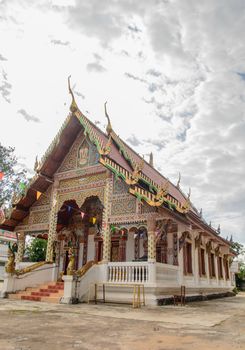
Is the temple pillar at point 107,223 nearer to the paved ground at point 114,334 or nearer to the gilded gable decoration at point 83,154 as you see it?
the gilded gable decoration at point 83,154

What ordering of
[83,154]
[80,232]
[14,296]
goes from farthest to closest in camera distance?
[80,232]
[83,154]
[14,296]

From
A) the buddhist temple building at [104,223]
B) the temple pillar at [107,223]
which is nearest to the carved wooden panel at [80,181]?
the buddhist temple building at [104,223]

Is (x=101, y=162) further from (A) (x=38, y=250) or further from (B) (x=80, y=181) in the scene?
(A) (x=38, y=250)

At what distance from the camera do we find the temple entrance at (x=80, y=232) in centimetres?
1376

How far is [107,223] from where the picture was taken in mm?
11430

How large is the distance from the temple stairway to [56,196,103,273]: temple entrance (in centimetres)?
202

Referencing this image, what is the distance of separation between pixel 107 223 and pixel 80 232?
10.8 feet

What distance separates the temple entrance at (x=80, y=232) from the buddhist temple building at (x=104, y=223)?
0.14 ft

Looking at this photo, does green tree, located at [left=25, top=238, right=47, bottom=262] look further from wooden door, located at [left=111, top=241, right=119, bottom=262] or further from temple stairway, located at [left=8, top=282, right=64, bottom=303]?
temple stairway, located at [left=8, top=282, right=64, bottom=303]

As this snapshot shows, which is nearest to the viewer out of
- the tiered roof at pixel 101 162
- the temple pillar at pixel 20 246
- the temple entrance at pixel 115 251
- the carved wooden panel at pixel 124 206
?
the tiered roof at pixel 101 162

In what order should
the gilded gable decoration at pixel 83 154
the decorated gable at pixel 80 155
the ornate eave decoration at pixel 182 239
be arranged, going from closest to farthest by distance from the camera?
1. the ornate eave decoration at pixel 182 239
2. the decorated gable at pixel 80 155
3. the gilded gable decoration at pixel 83 154

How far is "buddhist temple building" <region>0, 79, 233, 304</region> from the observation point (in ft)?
34.1

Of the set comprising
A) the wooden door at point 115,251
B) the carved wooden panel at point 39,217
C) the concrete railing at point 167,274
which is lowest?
the concrete railing at point 167,274

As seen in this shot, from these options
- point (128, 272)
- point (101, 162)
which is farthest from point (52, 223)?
point (128, 272)
